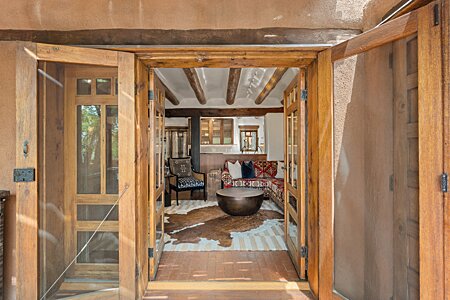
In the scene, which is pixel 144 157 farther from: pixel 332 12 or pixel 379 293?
pixel 379 293

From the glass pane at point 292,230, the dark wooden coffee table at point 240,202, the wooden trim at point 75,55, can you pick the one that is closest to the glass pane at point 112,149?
the wooden trim at point 75,55

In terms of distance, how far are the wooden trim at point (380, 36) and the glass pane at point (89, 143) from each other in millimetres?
1999

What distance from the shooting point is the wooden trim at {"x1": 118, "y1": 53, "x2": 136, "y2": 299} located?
76.7 inches

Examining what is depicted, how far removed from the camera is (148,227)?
7.92 feet

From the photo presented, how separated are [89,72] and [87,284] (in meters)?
1.76

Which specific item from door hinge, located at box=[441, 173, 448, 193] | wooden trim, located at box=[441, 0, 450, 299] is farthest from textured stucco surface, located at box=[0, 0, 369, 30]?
door hinge, located at box=[441, 173, 448, 193]

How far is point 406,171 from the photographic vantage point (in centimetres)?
164

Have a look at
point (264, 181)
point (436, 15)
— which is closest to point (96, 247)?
point (436, 15)

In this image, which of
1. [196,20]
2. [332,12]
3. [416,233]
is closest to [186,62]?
[196,20]

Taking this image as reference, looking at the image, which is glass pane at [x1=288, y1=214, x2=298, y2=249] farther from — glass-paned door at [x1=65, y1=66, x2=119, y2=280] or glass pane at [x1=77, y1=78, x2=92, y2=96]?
glass pane at [x1=77, y1=78, x2=92, y2=96]

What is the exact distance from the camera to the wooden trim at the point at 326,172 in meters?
1.98

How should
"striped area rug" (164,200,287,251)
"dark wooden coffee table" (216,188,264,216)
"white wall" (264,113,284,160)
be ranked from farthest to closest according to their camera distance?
"white wall" (264,113,284,160)
"dark wooden coffee table" (216,188,264,216)
"striped area rug" (164,200,287,251)

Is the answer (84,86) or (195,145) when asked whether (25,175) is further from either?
(195,145)

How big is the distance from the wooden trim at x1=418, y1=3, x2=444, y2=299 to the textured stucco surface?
2.51ft
